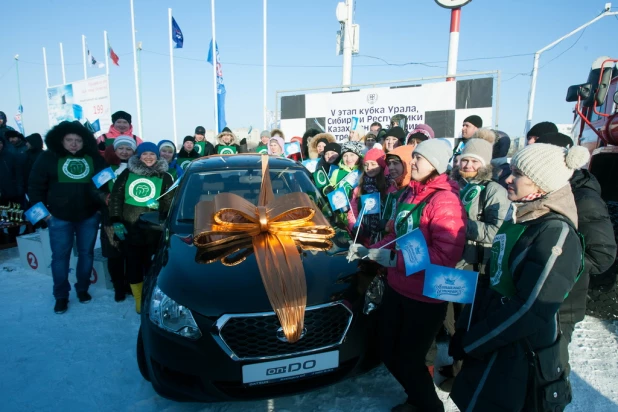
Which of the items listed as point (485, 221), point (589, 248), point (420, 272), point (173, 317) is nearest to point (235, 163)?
point (173, 317)

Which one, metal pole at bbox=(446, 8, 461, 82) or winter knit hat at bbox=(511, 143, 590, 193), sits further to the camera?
metal pole at bbox=(446, 8, 461, 82)

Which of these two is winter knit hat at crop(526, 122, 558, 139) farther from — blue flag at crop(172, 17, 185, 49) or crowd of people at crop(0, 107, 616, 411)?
blue flag at crop(172, 17, 185, 49)

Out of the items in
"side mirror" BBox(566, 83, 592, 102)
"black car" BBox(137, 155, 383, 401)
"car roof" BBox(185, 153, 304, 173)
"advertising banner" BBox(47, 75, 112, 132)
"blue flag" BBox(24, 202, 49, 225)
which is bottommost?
"black car" BBox(137, 155, 383, 401)

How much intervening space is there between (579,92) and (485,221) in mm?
2667

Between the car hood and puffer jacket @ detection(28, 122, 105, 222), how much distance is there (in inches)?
74.6

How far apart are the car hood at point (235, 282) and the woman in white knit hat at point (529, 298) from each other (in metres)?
0.72

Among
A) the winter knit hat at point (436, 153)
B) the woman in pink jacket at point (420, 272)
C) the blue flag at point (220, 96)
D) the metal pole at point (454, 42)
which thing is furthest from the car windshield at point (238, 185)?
the blue flag at point (220, 96)

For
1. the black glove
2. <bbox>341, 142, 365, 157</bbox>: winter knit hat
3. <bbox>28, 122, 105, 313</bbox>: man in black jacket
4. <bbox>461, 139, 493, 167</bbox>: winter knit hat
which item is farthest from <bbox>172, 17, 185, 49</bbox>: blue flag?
the black glove

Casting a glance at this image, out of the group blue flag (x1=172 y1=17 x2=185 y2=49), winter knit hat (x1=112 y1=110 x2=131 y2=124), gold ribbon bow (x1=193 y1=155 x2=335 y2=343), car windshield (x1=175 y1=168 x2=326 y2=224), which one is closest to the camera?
gold ribbon bow (x1=193 y1=155 x2=335 y2=343)

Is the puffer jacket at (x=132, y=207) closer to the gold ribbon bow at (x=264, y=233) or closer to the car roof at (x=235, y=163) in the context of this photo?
the car roof at (x=235, y=163)

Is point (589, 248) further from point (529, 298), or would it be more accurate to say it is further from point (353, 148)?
point (353, 148)

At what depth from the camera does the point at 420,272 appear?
1.83 meters

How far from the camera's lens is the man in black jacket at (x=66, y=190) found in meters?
3.42

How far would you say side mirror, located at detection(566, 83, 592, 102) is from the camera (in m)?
3.75
